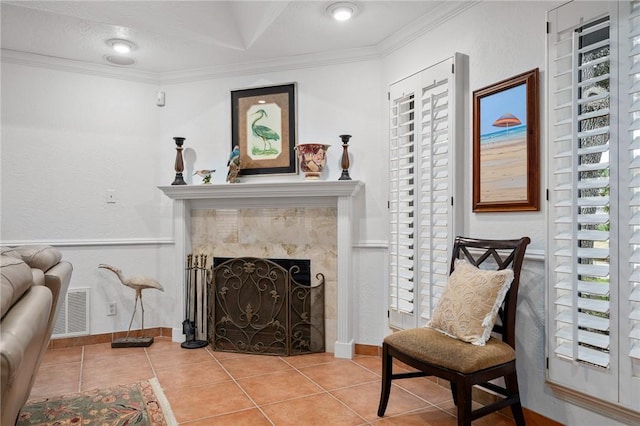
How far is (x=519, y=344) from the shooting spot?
2.18 m

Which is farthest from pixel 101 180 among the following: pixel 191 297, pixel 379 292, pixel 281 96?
pixel 379 292

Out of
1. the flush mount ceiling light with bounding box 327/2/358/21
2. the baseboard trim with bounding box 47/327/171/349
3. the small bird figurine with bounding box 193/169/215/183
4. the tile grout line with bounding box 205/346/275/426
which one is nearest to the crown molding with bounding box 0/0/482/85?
the flush mount ceiling light with bounding box 327/2/358/21

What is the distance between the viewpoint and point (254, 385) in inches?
107

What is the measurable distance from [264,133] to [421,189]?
1530 mm

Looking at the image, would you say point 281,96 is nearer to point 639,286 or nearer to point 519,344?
point 519,344

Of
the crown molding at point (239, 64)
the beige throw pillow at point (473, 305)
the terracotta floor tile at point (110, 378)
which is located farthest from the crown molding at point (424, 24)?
the terracotta floor tile at point (110, 378)

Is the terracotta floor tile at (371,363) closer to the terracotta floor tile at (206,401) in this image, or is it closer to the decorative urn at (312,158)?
the terracotta floor tile at (206,401)

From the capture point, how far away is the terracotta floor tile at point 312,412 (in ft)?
7.27

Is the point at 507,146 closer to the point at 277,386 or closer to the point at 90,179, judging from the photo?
the point at 277,386

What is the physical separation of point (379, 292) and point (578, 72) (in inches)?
79.8

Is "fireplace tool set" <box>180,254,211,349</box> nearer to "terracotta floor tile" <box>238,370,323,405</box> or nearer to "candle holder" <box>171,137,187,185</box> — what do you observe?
"candle holder" <box>171,137,187,185</box>

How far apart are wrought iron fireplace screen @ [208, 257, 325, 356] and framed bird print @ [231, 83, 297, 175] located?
2.74ft

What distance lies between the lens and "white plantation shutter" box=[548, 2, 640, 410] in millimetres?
1667

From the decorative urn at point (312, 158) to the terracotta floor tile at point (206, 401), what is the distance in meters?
1.66
